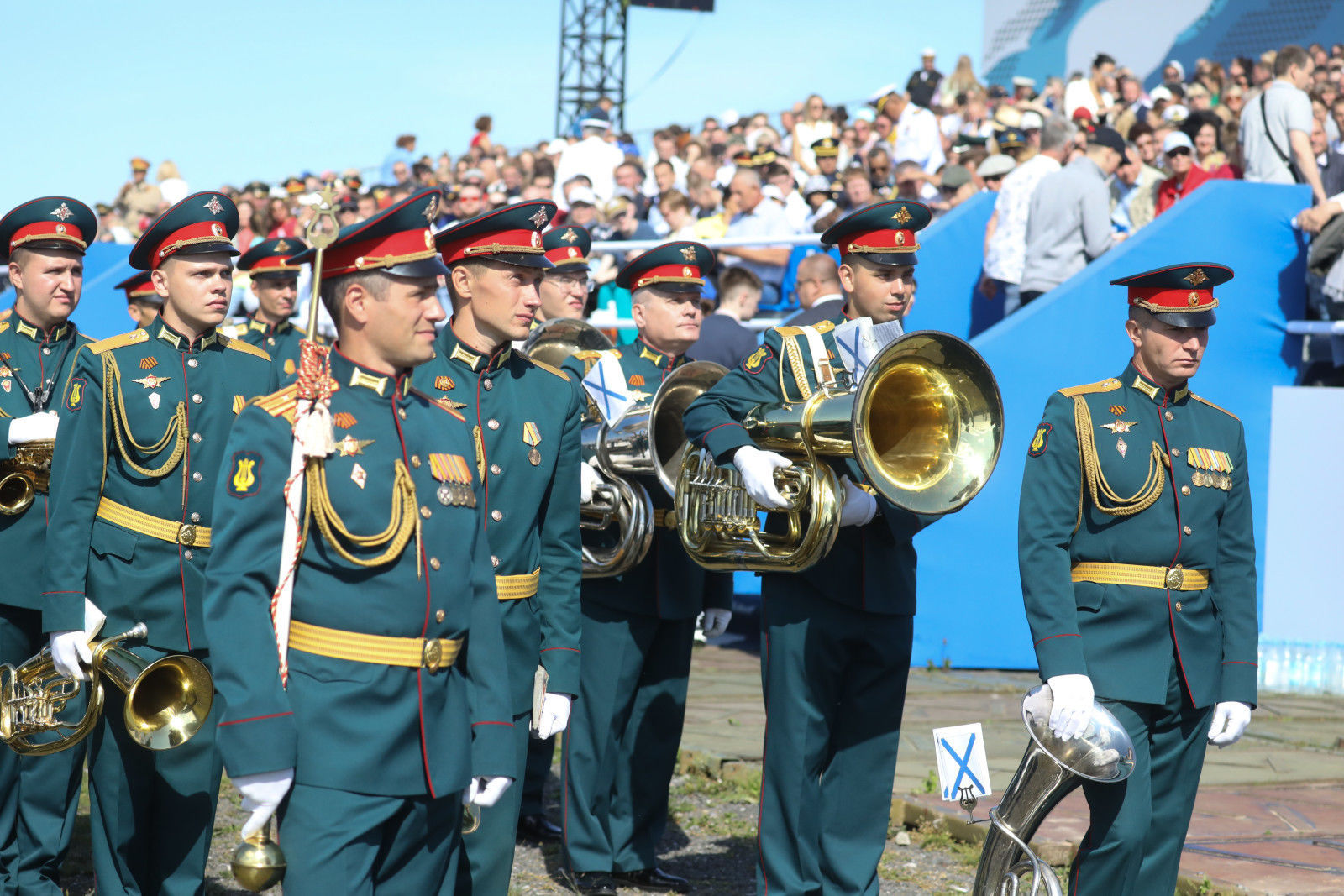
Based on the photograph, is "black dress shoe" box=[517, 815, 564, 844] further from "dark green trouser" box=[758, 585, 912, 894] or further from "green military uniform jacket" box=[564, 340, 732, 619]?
"dark green trouser" box=[758, 585, 912, 894]

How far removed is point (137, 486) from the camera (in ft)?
16.1

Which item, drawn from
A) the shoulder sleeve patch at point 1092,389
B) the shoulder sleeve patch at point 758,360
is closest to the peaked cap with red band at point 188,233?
the shoulder sleeve patch at point 758,360

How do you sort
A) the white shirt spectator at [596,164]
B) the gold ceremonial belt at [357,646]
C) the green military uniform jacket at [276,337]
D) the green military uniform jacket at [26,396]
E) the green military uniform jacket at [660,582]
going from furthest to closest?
the white shirt spectator at [596,164] < the green military uniform jacket at [276,337] < the green military uniform jacket at [660,582] < the green military uniform jacket at [26,396] < the gold ceremonial belt at [357,646]

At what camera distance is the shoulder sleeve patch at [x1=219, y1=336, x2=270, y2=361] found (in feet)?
17.2

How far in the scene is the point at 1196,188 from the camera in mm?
10359

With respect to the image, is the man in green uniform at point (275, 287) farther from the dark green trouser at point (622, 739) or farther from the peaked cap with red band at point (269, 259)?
the dark green trouser at point (622, 739)

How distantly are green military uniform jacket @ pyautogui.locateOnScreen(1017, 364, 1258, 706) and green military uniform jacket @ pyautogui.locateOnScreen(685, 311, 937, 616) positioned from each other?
0.40 metres

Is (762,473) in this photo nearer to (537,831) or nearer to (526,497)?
(526,497)

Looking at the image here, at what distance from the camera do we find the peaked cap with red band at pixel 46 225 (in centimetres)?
573

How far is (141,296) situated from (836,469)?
555cm

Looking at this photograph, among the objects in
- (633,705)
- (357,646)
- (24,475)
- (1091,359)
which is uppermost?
(1091,359)

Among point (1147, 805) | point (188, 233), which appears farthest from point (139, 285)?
point (1147, 805)

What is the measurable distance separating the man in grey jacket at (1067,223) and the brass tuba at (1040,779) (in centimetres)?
642

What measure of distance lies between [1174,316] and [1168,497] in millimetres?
557
